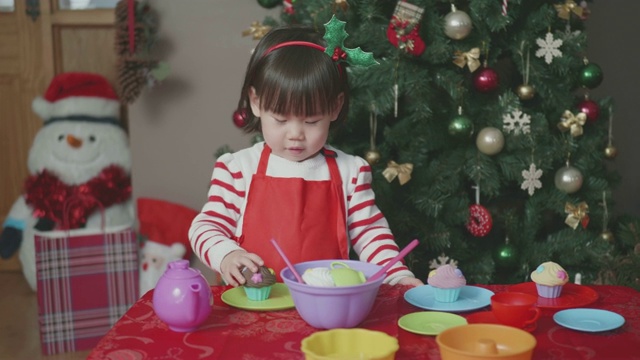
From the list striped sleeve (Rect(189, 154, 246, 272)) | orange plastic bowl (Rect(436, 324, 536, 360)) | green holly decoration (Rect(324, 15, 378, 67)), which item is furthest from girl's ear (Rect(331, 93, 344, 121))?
orange plastic bowl (Rect(436, 324, 536, 360))

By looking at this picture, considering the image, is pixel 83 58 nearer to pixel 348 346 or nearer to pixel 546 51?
pixel 546 51

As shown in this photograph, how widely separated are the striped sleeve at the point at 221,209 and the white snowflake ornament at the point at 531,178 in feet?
3.60

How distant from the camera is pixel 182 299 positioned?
3.63 ft

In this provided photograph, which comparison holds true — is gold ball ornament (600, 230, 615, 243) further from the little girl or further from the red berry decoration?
the little girl

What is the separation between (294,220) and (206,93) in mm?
1575

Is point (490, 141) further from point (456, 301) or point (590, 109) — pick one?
point (456, 301)

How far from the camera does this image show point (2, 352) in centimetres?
273

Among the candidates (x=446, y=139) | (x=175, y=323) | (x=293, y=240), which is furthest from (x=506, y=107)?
(x=175, y=323)

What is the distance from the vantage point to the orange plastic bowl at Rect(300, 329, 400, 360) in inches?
37.4

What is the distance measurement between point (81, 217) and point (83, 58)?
807mm

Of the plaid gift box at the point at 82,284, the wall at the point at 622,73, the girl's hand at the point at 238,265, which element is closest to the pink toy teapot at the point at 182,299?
the girl's hand at the point at 238,265

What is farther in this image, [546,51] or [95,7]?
[95,7]

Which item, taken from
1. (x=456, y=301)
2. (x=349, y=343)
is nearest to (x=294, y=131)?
(x=456, y=301)

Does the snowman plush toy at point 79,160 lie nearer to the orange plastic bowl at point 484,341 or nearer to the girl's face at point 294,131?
the girl's face at point 294,131
